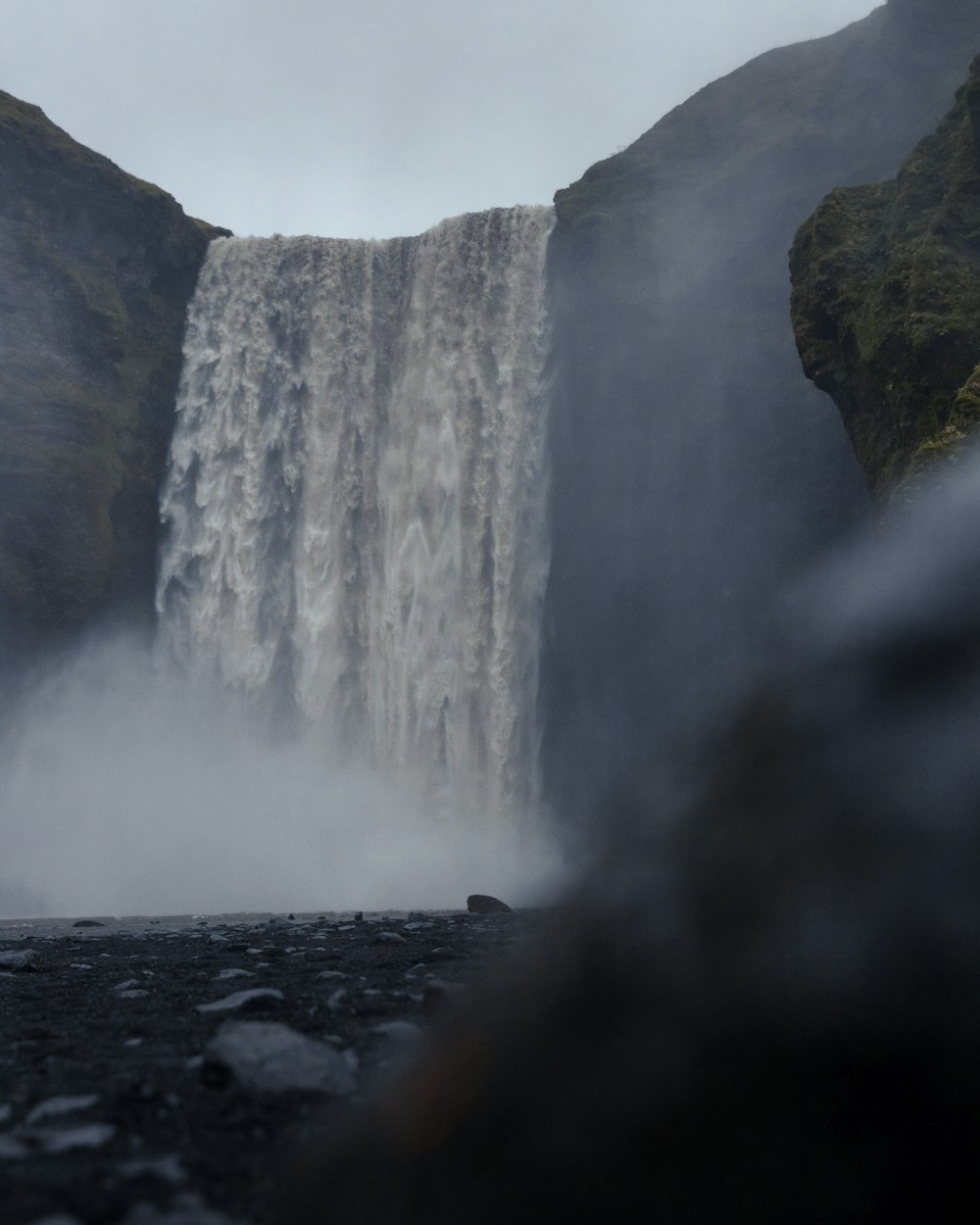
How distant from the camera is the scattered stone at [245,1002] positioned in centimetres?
321

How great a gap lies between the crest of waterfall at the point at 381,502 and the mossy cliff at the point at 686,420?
1260 mm

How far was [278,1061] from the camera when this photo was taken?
2061 mm

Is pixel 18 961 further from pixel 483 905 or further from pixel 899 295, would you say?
pixel 899 295

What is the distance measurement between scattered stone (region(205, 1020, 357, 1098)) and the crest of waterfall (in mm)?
21526

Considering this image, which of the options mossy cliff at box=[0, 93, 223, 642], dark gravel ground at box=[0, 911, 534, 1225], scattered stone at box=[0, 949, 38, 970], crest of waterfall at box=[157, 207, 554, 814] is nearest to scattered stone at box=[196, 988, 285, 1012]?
dark gravel ground at box=[0, 911, 534, 1225]

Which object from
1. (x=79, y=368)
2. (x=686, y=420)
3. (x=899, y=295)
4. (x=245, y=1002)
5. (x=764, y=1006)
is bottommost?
(x=245, y=1002)

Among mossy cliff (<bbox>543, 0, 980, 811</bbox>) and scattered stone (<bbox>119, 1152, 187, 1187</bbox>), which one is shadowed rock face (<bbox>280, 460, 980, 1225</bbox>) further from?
mossy cliff (<bbox>543, 0, 980, 811</bbox>)

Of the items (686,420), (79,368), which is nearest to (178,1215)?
(686,420)

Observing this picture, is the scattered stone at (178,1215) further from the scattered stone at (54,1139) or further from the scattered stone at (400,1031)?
the scattered stone at (400,1031)

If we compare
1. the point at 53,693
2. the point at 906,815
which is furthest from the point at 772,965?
the point at 53,693

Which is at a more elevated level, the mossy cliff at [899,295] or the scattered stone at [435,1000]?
the mossy cliff at [899,295]

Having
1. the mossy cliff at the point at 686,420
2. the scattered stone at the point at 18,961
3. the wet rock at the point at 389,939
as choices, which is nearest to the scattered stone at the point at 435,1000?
the wet rock at the point at 389,939

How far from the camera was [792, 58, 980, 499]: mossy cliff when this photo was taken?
13.0 m

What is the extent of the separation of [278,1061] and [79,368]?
97.3 feet
